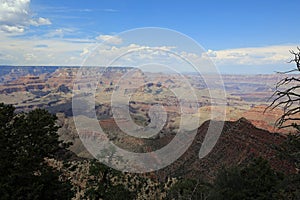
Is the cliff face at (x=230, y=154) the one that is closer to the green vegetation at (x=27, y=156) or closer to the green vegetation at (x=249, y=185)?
the green vegetation at (x=249, y=185)

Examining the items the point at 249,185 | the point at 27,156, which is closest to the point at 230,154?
the point at 249,185

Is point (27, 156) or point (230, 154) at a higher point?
point (27, 156)

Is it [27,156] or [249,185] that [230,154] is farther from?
[27,156]

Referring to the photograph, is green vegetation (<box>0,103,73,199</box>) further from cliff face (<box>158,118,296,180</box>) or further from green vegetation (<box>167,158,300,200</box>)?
cliff face (<box>158,118,296,180</box>)

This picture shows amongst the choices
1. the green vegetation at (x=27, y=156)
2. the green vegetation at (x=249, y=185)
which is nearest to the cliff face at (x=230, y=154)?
the green vegetation at (x=249, y=185)

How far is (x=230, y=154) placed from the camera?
2324 inches

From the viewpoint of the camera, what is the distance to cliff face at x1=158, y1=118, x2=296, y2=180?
173 feet

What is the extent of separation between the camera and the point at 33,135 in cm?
1819

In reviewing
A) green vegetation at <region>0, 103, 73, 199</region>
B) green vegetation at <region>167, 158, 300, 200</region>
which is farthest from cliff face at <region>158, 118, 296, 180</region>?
green vegetation at <region>0, 103, 73, 199</region>

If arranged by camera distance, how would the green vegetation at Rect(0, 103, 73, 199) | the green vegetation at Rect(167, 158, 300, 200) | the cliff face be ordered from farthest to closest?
the cliff face < the green vegetation at Rect(167, 158, 300, 200) < the green vegetation at Rect(0, 103, 73, 199)

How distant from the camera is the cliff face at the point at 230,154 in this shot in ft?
173

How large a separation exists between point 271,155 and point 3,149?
160ft

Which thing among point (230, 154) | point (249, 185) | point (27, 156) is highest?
point (27, 156)

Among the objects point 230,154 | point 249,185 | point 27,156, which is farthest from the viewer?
point 230,154
